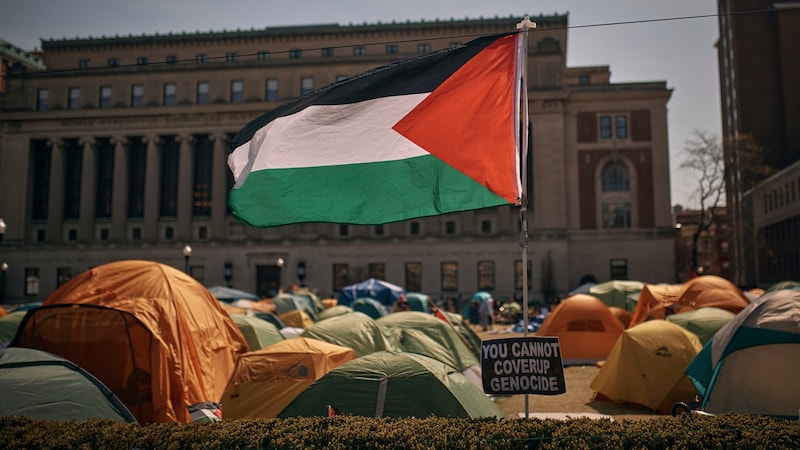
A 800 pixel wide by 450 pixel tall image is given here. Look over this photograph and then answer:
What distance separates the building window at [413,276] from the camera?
59.5 m

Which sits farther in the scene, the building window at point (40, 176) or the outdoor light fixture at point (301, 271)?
the building window at point (40, 176)

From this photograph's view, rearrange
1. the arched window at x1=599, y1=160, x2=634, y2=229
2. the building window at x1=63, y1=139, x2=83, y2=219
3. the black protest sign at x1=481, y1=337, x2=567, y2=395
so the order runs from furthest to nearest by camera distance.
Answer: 1. the building window at x1=63, y1=139, x2=83, y2=219
2. the arched window at x1=599, y1=160, x2=634, y2=229
3. the black protest sign at x1=481, y1=337, x2=567, y2=395

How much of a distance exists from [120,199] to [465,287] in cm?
3028

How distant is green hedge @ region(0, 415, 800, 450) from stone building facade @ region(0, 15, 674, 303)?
166 feet

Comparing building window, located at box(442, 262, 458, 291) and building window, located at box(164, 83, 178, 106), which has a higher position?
building window, located at box(164, 83, 178, 106)

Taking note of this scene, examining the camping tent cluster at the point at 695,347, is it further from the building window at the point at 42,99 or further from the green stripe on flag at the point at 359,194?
the building window at the point at 42,99

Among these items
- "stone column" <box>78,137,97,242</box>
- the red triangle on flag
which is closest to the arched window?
"stone column" <box>78,137,97,242</box>

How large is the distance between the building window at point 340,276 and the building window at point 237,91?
1683cm

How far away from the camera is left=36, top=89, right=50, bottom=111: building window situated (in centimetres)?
6444

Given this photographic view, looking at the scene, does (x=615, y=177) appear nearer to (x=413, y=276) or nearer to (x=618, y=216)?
(x=618, y=216)

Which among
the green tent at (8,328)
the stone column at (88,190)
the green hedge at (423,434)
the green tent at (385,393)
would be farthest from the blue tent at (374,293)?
the stone column at (88,190)

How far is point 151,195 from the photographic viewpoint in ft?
202

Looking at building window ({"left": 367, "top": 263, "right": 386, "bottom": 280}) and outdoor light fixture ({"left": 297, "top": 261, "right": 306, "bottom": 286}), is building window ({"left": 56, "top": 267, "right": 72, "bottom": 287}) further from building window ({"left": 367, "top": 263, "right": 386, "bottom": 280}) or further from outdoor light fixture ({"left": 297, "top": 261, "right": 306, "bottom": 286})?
building window ({"left": 367, "top": 263, "right": 386, "bottom": 280})

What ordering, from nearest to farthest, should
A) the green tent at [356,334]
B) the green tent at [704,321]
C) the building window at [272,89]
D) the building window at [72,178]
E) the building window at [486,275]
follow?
1. the green tent at [356,334]
2. the green tent at [704,321]
3. the building window at [486,275]
4. the building window at [272,89]
5. the building window at [72,178]
